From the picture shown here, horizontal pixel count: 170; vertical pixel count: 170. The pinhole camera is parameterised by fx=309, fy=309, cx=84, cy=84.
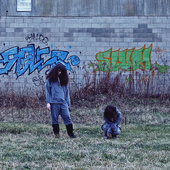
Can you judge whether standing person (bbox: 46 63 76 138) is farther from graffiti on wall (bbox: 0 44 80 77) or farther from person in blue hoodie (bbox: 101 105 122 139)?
graffiti on wall (bbox: 0 44 80 77)

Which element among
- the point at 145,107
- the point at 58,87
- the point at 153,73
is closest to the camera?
the point at 58,87

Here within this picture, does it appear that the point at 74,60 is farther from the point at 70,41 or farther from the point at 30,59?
the point at 30,59

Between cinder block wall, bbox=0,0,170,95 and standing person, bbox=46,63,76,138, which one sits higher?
cinder block wall, bbox=0,0,170,95

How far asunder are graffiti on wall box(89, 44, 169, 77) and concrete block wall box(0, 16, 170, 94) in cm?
13

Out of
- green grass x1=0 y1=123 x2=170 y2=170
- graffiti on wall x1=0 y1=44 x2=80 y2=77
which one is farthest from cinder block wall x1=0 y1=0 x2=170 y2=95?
green grass x1=0 y1=123 x2=170 y2=170

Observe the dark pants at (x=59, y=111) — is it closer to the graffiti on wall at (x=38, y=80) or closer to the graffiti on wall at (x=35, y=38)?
the graffiti on wall at (x=38, y=80)

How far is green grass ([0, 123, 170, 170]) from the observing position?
169 inches

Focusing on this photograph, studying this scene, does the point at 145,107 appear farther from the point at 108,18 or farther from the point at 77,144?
the point at 77,144

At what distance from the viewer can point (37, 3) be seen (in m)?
12.4

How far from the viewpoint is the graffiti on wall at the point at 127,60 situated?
487 inches

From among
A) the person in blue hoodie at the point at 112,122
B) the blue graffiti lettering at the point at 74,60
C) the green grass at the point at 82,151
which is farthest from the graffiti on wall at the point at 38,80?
the person in blue hoodie at the point at 112,122

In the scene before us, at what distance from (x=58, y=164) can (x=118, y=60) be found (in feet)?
28.2

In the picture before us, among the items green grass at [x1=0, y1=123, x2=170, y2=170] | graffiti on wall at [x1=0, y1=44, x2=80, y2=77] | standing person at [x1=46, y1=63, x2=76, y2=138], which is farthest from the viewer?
graffiti on wall at [x1=0, y1=44, x2=80, y2=77]

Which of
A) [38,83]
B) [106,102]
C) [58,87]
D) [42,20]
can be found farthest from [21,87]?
[58,87]
